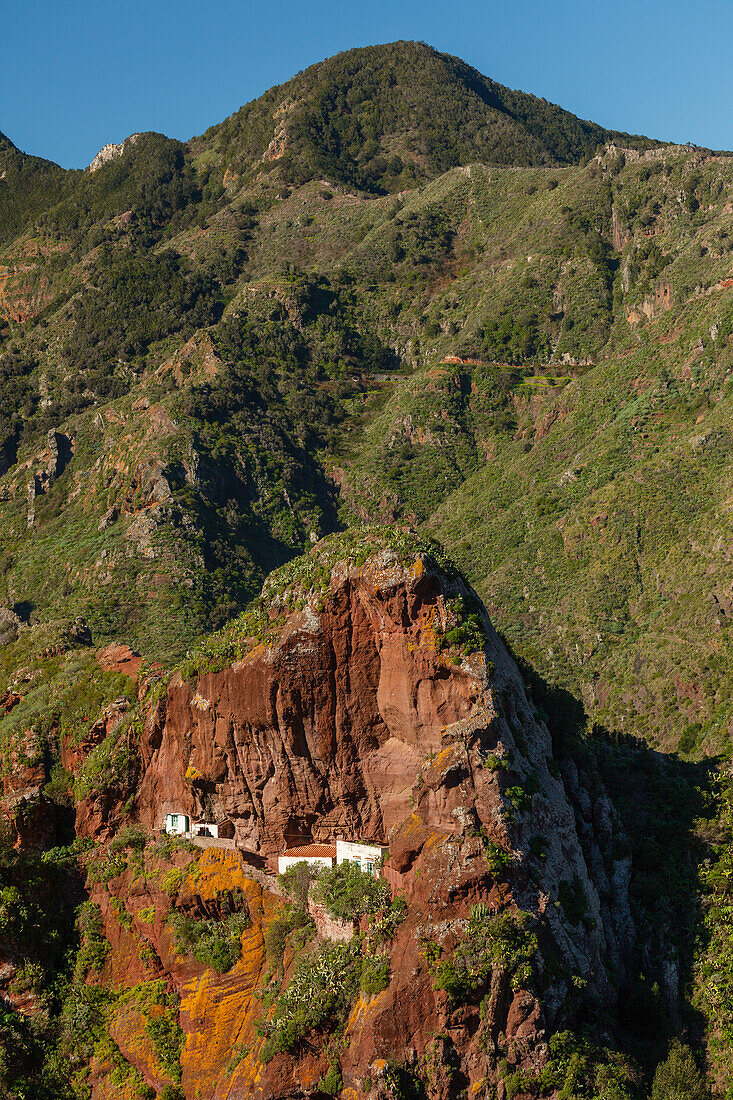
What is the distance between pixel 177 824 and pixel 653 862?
1966cm

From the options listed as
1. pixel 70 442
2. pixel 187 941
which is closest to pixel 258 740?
pixel 187 941

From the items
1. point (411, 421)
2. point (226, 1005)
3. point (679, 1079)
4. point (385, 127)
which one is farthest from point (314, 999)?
point (385, 127)

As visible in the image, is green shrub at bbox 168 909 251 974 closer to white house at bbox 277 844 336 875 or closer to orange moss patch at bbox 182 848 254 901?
orange moss patch at bbox 182 848 254 901

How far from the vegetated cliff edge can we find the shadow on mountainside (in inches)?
48.7

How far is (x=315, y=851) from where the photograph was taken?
39.8 meters

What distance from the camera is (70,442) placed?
106m

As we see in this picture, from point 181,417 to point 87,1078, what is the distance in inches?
2424

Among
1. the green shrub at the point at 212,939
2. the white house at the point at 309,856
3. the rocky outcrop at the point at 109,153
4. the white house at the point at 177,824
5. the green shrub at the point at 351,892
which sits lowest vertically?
the green shrub at the point at 212,939

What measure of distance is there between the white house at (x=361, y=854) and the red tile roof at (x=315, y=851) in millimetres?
271

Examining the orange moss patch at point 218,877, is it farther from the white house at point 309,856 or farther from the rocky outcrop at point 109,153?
the rocky outcrop at point 109,153

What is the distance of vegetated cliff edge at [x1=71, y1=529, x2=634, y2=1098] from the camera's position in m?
34.1

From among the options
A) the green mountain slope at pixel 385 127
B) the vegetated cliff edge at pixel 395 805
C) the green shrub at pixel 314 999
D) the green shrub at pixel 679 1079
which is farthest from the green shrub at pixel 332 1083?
the green mountain slope at pixel 385 127

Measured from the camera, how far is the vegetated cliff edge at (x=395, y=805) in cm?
3406

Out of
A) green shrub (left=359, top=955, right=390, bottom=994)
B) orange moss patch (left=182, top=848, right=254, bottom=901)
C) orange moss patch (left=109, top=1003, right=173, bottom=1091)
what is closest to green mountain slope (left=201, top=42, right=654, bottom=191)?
orange moss patch (left=182, top=848, right=254, bottom=901)
